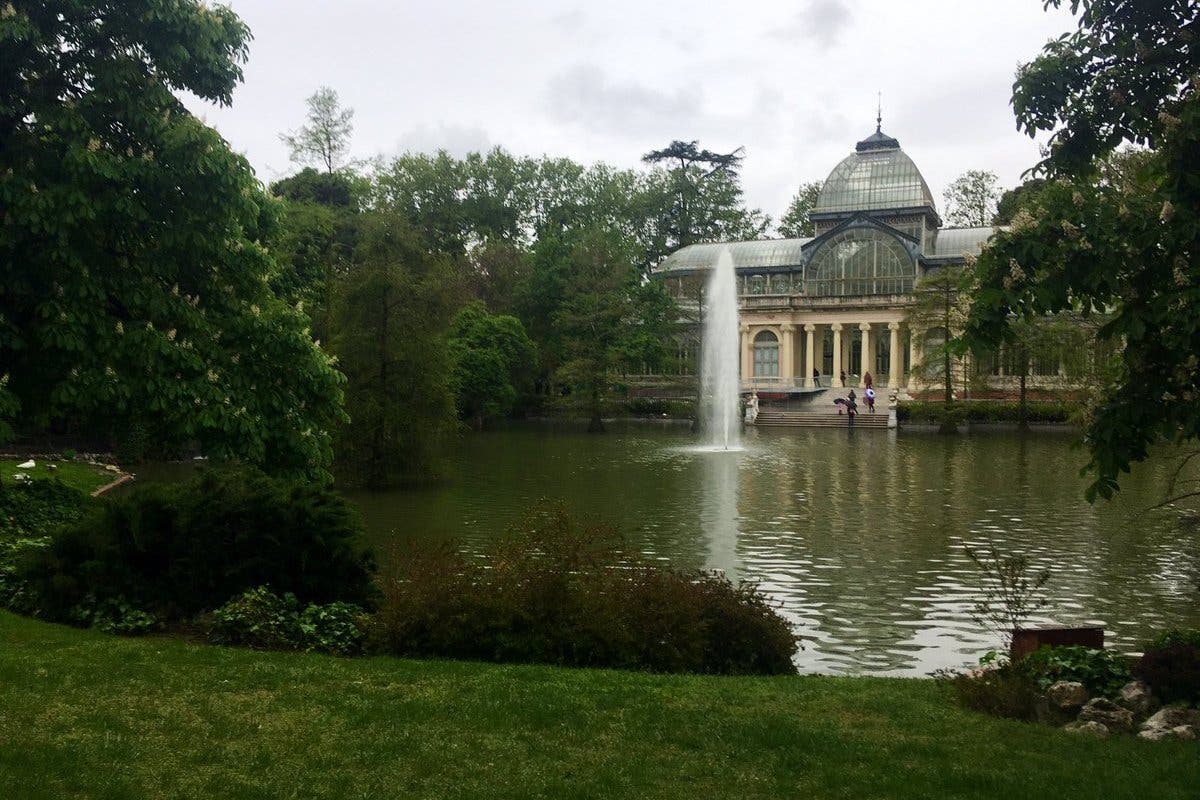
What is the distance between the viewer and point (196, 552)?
9109mm

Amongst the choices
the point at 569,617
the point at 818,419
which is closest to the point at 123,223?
the point at 569,617

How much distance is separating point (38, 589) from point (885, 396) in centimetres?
5380

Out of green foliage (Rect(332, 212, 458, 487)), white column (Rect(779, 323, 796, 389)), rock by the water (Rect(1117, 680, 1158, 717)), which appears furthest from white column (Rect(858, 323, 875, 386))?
rock by the water (Rect(1117, 680, 1158, 717))

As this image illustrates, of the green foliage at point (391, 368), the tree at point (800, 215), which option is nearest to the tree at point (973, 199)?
the tree at point (800, 215)

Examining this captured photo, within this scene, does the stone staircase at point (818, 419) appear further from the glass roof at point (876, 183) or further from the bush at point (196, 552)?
the bush at point (196, 552)

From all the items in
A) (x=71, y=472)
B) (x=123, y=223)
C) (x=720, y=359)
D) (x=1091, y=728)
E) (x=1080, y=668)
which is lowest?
(x=1091, y=728)

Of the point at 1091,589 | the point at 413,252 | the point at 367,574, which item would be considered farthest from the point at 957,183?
the point at 367,574

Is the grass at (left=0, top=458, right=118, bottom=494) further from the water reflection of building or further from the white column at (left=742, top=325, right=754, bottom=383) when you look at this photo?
the white column at (left=742, top=325, right=754, bottom=383)

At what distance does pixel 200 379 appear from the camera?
9.53 meters

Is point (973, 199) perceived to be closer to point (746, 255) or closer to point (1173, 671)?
point (746, 255)

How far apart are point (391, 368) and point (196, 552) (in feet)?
51.0

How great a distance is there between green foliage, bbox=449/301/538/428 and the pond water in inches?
538

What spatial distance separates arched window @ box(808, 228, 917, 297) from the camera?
6338 centimetres

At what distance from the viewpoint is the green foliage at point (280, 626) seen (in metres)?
8.45
